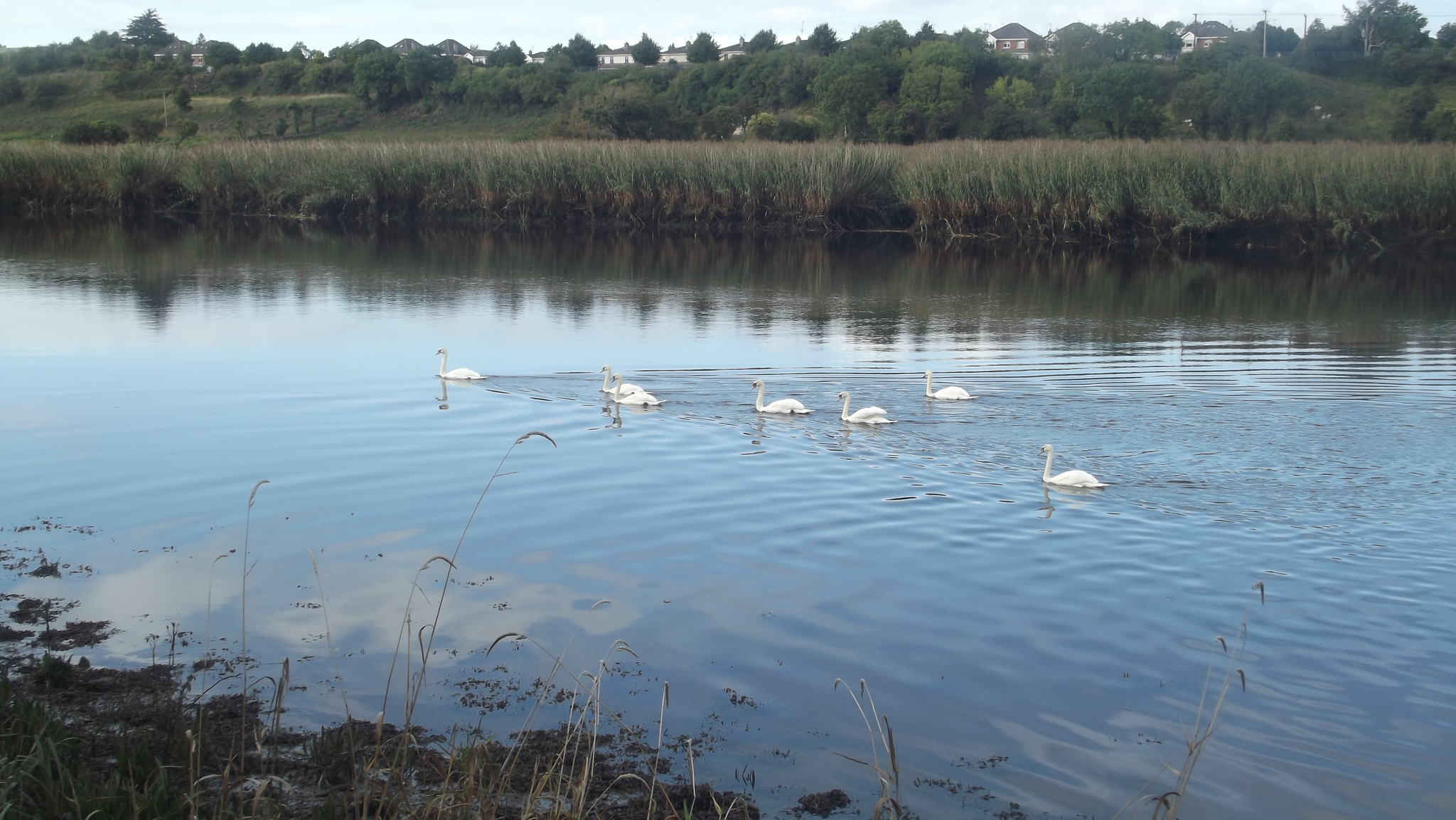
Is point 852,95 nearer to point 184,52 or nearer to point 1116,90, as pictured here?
point 1116,90

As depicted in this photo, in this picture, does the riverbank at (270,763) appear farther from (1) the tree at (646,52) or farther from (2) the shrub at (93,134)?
(1) the tree at (646,52)

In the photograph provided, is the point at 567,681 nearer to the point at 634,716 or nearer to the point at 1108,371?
the point at 634,716

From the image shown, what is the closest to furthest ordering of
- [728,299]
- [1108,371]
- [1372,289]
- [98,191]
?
[1108,371], [728,299], [1372,289], [98,191]

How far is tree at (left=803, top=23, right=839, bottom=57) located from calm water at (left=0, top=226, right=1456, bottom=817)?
271 ft

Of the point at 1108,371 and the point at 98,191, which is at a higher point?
the point at 98,191

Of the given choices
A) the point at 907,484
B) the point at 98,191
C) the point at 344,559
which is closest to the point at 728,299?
the point at 907,484

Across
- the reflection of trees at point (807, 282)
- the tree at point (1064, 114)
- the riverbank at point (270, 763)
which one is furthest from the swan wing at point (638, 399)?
the tree at point (1064, 114)

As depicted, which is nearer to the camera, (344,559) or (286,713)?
(286,713)

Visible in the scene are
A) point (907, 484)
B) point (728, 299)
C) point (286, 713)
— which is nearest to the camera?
point (286, 713)

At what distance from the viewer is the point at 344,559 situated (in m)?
8.19

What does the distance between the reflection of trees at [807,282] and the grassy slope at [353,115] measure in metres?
41.9

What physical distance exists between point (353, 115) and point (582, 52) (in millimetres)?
37702

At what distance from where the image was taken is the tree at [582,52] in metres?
113

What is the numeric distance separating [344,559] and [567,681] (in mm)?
2515
